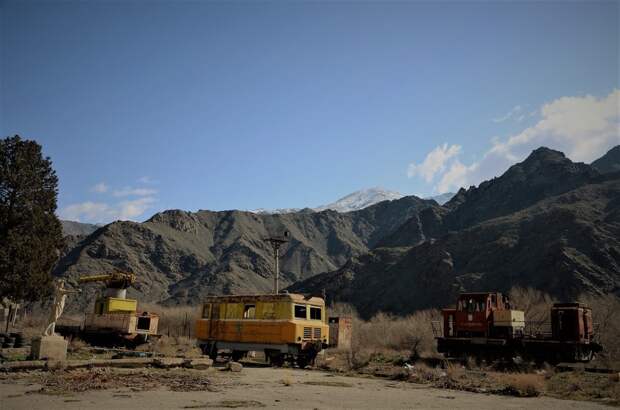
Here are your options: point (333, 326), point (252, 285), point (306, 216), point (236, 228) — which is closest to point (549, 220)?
point (333, 326)

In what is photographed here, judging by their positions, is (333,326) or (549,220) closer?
(333,326)

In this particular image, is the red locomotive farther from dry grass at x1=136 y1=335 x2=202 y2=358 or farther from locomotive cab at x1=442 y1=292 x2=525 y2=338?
dry grass at x1=136 y1=335 x2=202 y2=358

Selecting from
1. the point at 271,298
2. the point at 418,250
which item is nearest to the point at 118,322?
the point at 271,298

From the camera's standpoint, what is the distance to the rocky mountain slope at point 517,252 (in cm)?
5625

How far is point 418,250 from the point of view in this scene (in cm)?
7856

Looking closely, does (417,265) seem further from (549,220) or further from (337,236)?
(337,236)

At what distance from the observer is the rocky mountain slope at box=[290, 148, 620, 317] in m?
56.2

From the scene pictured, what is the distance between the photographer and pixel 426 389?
15578 millimetres

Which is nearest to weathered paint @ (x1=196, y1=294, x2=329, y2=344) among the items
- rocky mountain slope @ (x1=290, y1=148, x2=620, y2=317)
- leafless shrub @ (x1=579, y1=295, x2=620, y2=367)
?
leafless shrub @ (x1=579, y1=295, x2=620, y2=367)

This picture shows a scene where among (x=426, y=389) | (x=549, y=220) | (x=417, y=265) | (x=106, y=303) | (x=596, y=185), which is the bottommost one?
(x=426, y=389)

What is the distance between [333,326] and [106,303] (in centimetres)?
1443

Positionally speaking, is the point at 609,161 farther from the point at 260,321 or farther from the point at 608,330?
the point at 260,321

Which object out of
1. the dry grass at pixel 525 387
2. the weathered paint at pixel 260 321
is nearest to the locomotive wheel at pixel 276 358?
the weathered paint at pixel 260 321

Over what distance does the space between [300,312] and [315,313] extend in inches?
48.4
